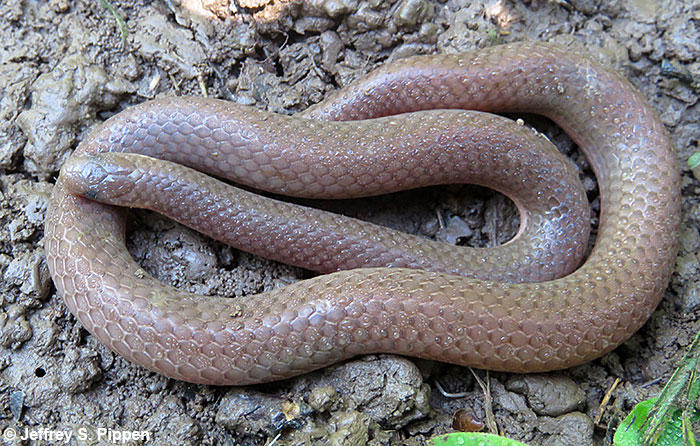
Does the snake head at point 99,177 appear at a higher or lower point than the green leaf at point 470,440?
higher

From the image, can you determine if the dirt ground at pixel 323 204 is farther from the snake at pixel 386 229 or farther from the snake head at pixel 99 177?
the snake head at pixel 99 177

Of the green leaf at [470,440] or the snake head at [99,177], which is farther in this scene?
the snake head at [99,177]

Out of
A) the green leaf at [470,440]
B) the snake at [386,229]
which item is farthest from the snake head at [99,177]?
the green leaf at [470,440]

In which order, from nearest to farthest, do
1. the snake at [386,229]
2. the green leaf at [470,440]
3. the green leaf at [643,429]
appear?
the green leaf at [470,440], the green leaf at [643,429], the snake at [386,229]

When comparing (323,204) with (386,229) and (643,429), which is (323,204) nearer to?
(386,229)

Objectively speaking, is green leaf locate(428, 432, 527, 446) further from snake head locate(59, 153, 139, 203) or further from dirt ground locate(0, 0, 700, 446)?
snake head locate(59, 153, 139, 203)

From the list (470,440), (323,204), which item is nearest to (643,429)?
(470,440)
